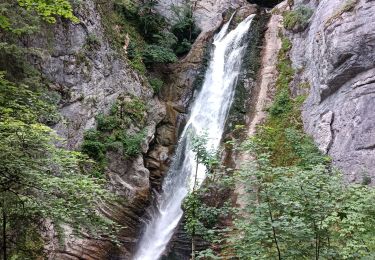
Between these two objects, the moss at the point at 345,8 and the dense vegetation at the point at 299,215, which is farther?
the moss at the point at 345,8

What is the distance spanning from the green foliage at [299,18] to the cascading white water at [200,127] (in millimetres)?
2570

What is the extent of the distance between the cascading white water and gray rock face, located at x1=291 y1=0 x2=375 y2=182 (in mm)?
3965

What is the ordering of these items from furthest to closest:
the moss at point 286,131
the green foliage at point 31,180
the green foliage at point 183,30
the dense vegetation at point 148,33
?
the green foliage at point 183,30 → the dense vegetation at point 148,33 → the moss at point 286,131 → the green foliage at point 31,180

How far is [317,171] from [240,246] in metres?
1.66

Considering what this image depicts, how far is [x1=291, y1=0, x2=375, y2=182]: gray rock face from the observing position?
36.1 ft

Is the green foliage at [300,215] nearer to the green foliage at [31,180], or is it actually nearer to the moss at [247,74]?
the green foliage at [31,180]

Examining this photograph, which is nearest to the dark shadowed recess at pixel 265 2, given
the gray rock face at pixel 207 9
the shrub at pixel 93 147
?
the gray rock face at pixel 207 9

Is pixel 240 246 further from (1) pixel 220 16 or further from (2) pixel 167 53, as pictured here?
(1) pixel 220 16

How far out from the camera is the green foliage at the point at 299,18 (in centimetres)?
1688

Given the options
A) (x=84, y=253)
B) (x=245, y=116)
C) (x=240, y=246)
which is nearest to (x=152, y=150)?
(x=245, y=116)

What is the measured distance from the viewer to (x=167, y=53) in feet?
62.8

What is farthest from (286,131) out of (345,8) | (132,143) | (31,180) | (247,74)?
(31,180)

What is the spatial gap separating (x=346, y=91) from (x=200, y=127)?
6582 mm

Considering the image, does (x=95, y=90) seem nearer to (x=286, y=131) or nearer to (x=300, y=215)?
(x=286, y=131)
